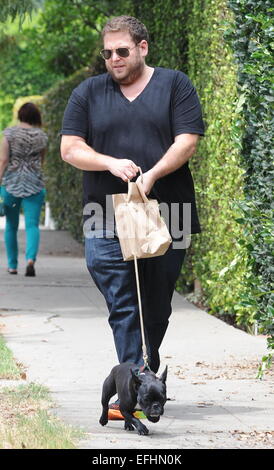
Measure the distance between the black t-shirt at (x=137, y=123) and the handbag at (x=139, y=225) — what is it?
0.73 feet

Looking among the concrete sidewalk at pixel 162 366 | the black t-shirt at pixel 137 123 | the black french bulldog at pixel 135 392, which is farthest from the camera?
the black t-shirt at pixel 137 123

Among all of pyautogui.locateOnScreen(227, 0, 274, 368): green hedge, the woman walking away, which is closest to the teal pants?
the woman walking away

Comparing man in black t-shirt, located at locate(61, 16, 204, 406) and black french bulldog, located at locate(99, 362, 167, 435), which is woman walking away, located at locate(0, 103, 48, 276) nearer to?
man in black t-shirt, located at locate(61, 16, 204, 406)

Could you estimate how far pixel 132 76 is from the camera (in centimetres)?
568

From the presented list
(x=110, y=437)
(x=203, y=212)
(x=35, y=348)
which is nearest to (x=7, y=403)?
(x=110, y=437)

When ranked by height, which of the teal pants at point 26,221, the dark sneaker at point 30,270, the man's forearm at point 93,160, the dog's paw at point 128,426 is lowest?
the dark sneaker at point 30,270

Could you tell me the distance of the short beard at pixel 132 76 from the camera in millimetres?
5659

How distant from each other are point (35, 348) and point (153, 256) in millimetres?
2620

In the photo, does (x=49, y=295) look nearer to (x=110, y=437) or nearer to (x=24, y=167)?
(x=24, y=167)

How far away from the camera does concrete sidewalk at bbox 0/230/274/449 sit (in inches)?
214

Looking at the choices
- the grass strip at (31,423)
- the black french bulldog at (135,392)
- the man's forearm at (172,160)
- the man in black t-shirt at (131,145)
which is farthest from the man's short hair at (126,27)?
the grass strip at (31,423)

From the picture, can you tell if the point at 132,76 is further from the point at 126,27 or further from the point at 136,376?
the point at 136,376

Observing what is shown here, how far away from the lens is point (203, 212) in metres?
10.1

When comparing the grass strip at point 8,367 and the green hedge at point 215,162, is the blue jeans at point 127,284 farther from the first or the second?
the green hedge at point 215,162
